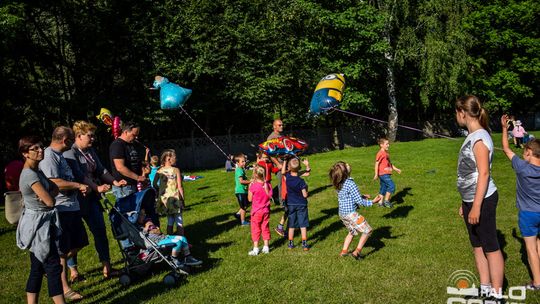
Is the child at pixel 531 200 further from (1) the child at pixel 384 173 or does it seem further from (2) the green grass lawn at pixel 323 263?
(1) the child at pixel 384 173

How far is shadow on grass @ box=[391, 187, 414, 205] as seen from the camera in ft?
36.8

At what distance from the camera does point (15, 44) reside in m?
24.5

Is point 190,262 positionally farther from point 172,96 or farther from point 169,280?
point 172,96

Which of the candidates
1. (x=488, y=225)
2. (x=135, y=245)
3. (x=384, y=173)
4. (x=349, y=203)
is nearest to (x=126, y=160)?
(x=135, y=245)

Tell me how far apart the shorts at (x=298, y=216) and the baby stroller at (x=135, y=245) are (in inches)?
87.8

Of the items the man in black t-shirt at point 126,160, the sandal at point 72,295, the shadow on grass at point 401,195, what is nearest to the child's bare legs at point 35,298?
the sandal at point 72,295

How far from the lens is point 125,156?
7.08 m

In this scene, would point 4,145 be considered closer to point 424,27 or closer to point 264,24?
point 264,24

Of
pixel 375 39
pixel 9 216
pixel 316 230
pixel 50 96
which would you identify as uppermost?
pixel 375 39

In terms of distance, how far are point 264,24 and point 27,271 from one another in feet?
86.5

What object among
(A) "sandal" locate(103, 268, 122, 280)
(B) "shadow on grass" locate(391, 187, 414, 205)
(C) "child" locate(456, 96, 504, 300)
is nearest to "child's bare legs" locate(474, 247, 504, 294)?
(C) "child" locate(456, 96, 504, 300)

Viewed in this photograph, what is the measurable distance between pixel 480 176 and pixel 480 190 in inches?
5.6

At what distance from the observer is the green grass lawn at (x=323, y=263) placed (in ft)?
18.5

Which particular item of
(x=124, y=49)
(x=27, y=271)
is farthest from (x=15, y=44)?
(x=27, y=271)
